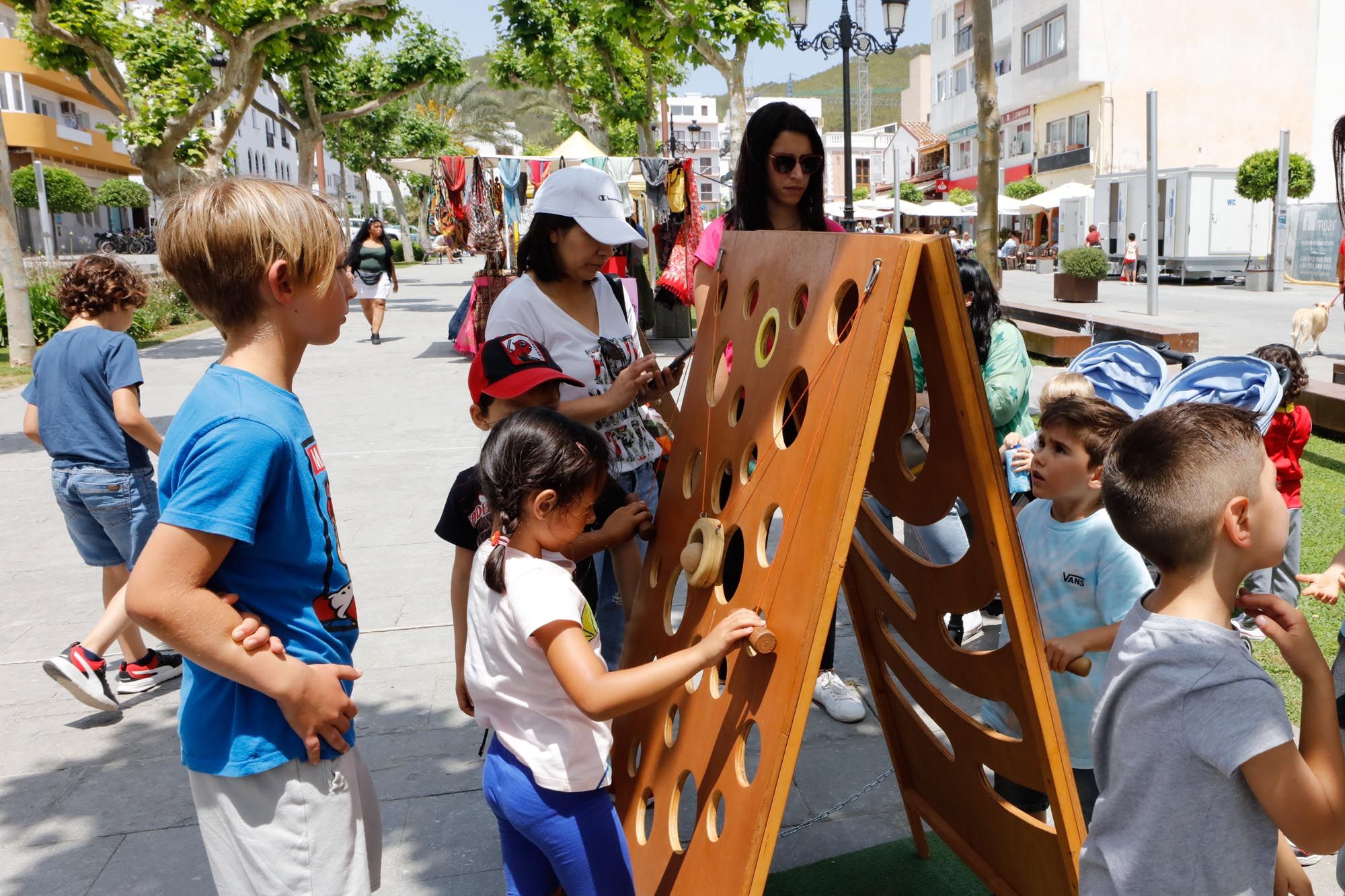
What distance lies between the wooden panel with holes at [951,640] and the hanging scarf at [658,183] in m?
10.9

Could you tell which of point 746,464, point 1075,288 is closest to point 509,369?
point 746,464

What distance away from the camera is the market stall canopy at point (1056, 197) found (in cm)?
3500

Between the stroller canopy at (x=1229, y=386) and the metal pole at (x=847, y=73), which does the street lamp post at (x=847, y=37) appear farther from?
the stroller canopy at (x=1229, y=386)

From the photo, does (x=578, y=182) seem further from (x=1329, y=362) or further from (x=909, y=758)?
(x=1329, y=362)

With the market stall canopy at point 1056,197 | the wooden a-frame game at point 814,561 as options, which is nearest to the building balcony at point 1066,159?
the market stall canopy at point 1056,197

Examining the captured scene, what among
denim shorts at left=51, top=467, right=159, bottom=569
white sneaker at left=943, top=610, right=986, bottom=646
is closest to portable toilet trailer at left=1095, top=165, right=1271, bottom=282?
white sneaker at left=943, top=610, right=986, bottom=646

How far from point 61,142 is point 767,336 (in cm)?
5569

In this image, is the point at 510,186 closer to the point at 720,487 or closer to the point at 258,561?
the point at 720,487

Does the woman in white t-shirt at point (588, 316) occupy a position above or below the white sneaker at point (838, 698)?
above

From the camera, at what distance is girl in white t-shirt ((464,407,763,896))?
1.84 meters

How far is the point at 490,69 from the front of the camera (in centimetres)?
3030

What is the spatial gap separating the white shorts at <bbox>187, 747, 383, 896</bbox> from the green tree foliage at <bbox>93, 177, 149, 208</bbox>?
53.4 m

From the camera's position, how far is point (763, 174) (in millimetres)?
3318

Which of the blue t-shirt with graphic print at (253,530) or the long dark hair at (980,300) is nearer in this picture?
the blue t-shirt with graphic print at (253,530)
